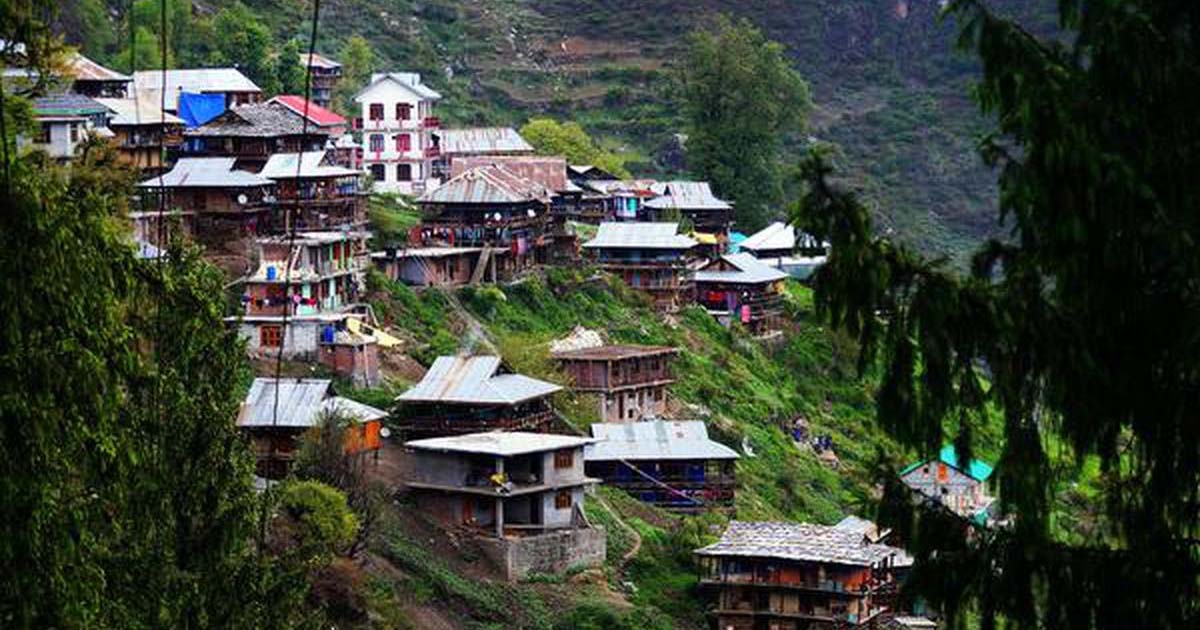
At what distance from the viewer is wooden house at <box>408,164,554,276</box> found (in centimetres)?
5962

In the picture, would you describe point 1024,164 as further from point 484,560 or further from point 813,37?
point 813,37

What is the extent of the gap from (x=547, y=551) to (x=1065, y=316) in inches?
1353

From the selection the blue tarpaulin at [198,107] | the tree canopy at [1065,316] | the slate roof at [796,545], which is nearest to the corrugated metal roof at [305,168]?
the blue tarpaulin at [198,107]

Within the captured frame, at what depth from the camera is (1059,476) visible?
32.0ft

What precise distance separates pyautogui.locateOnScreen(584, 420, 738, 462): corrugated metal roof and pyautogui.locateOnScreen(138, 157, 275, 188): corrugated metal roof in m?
11.2

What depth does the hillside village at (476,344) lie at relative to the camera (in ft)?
140

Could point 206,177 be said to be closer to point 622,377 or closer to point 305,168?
point 305,168

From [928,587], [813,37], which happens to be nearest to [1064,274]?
[928,587]

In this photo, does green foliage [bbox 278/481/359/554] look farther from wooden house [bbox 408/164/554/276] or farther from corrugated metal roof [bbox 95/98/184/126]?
wooden house [bbox 408/164/554/276]

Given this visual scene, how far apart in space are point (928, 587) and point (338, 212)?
47.5 meters

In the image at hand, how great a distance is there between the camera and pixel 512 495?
43344 millimetres

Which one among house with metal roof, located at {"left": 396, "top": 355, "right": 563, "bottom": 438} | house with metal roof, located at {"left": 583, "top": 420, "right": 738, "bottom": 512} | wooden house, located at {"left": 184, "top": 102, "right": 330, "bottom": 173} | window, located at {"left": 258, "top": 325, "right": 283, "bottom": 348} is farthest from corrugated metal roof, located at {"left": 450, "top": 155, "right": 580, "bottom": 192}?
house with metal roof, located at {"left": 396, "top": 355, "right": 563, "bottom": 438}

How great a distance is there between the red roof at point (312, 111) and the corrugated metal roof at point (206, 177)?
521cm

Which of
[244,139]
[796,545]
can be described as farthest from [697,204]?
[796,545]
